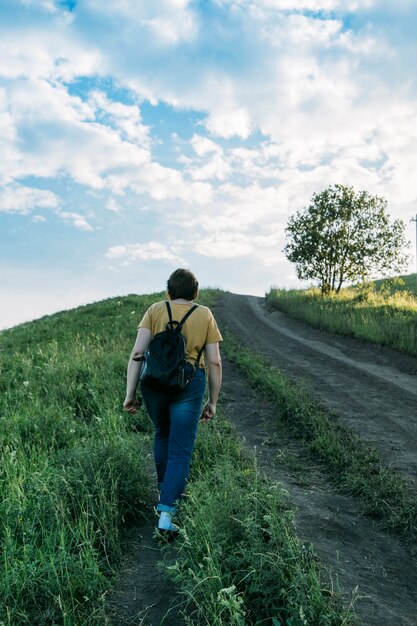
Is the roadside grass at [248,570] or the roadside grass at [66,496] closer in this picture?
the roadside grass at [248,570]

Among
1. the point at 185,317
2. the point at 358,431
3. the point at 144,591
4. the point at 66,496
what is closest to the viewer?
the point at 144,591

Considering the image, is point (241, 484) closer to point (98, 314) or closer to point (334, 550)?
point (334, 550)

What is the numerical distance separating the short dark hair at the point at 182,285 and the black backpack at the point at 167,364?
38 centimetres

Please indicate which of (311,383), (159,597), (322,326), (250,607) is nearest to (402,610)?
(250,607)

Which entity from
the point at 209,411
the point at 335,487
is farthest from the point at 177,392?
the point at 335,487

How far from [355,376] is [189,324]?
8.04 metres

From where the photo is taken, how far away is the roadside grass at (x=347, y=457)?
5.00 meters

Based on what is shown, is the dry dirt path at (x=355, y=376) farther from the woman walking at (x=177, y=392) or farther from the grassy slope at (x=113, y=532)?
the woman walking at (x=177, y=392)

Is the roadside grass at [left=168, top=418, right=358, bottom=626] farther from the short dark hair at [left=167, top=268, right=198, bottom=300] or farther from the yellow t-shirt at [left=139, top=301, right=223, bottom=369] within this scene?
the short dark hair at [left=167, top=268, right=198, bottom=300]

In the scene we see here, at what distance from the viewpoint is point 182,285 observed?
4.66m

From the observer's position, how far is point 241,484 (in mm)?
4934

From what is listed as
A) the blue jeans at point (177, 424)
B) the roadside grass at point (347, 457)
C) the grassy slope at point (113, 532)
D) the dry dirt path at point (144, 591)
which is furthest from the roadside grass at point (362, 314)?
the dry dirt path at point (144, 591)

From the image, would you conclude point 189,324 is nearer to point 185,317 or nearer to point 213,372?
point 185,317

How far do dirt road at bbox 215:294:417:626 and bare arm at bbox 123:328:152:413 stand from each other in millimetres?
1847
